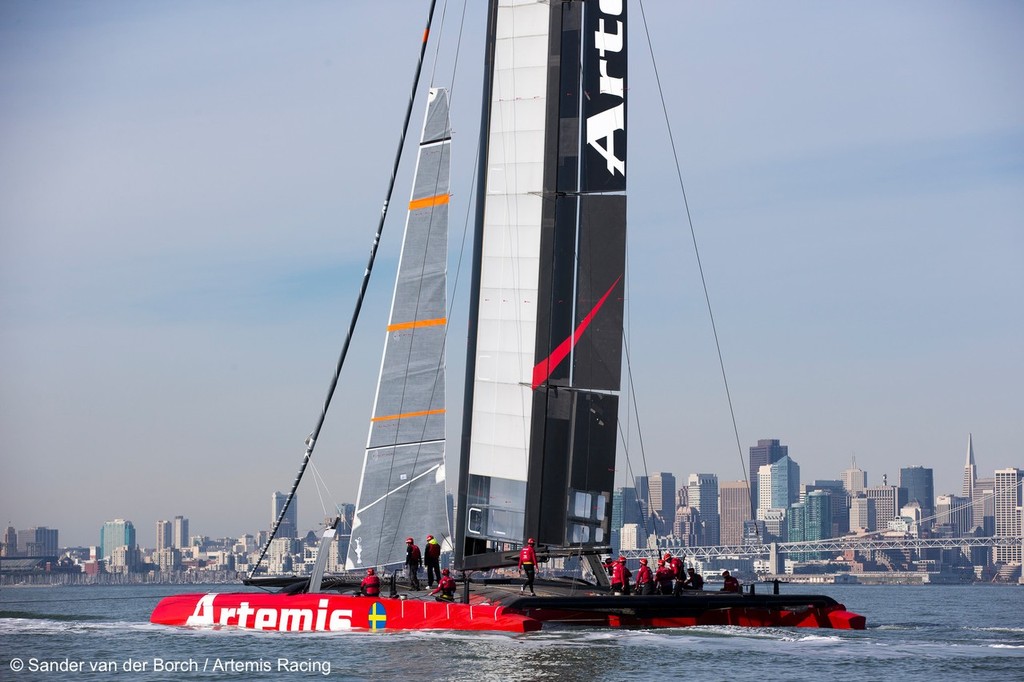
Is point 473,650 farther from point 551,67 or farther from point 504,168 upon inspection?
point 551,67

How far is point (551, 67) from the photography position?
23.4 m

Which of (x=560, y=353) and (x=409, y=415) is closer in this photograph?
(x=560, y=353)

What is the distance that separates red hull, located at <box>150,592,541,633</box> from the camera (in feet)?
66.4

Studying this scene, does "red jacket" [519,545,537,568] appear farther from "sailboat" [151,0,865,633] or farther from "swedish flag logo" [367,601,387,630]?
"swedish flag logo" [367,601,387,630]

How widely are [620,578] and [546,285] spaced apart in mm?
4818

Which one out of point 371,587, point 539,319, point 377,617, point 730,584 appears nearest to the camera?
point 377,617

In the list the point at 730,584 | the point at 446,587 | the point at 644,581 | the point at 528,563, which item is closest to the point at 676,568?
the point at 644,581

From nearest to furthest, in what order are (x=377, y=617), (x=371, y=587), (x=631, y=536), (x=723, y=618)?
(x=377, y=617), (x=723, y=618), (x=371, y=587), (x=631, y=536)

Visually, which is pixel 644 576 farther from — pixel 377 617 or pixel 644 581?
pixel 377 617

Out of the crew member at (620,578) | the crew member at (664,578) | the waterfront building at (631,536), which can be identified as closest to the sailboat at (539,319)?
the crew member at (620,578)

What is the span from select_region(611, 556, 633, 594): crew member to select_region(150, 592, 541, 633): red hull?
7.83ft

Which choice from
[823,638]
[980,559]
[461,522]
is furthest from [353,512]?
[980,559]

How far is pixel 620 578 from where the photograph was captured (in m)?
21.8

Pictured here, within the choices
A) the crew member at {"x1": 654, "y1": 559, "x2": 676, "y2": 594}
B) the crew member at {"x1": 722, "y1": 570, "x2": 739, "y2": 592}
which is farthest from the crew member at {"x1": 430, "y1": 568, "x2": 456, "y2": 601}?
the crew member at {"x1": 722, "y1": 570, "x2": 739, "y2": 592}
